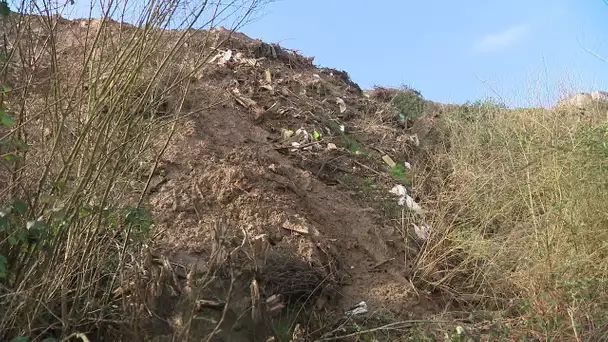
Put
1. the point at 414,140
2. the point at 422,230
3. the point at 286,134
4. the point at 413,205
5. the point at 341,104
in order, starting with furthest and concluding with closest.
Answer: the point at 341,104 < the point at 414,140 < the point at 286,134 < the point at 413,205 < the point at 422,230

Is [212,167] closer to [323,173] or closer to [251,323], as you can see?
[323,173]

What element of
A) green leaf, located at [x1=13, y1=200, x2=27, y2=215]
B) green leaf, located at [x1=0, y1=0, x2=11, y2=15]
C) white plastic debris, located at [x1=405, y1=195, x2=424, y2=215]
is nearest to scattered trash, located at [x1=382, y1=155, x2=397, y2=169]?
white plastic debris, located at [x1=405, y1=195, x2=424, y2=215]

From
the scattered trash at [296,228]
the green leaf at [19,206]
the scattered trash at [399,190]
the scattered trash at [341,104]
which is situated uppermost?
the scattered trash at [341,104]

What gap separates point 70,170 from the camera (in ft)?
8.89

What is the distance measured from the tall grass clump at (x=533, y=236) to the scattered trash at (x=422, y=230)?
228 mm

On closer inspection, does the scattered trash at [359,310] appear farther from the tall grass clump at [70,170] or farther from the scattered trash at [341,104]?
the scattered trash at [341,104]

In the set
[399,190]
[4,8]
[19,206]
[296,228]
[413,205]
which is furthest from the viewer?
[399,190]

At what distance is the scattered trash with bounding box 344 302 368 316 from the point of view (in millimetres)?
4184

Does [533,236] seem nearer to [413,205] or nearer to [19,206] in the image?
[413,205]

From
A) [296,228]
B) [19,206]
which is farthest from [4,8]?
[296,228]

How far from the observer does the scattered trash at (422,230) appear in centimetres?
532

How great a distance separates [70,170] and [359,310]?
241 centimetres

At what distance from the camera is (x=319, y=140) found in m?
6.51

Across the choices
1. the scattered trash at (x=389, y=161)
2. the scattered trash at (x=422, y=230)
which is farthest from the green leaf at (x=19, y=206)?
the scattered trash at (x=389, y=161)
